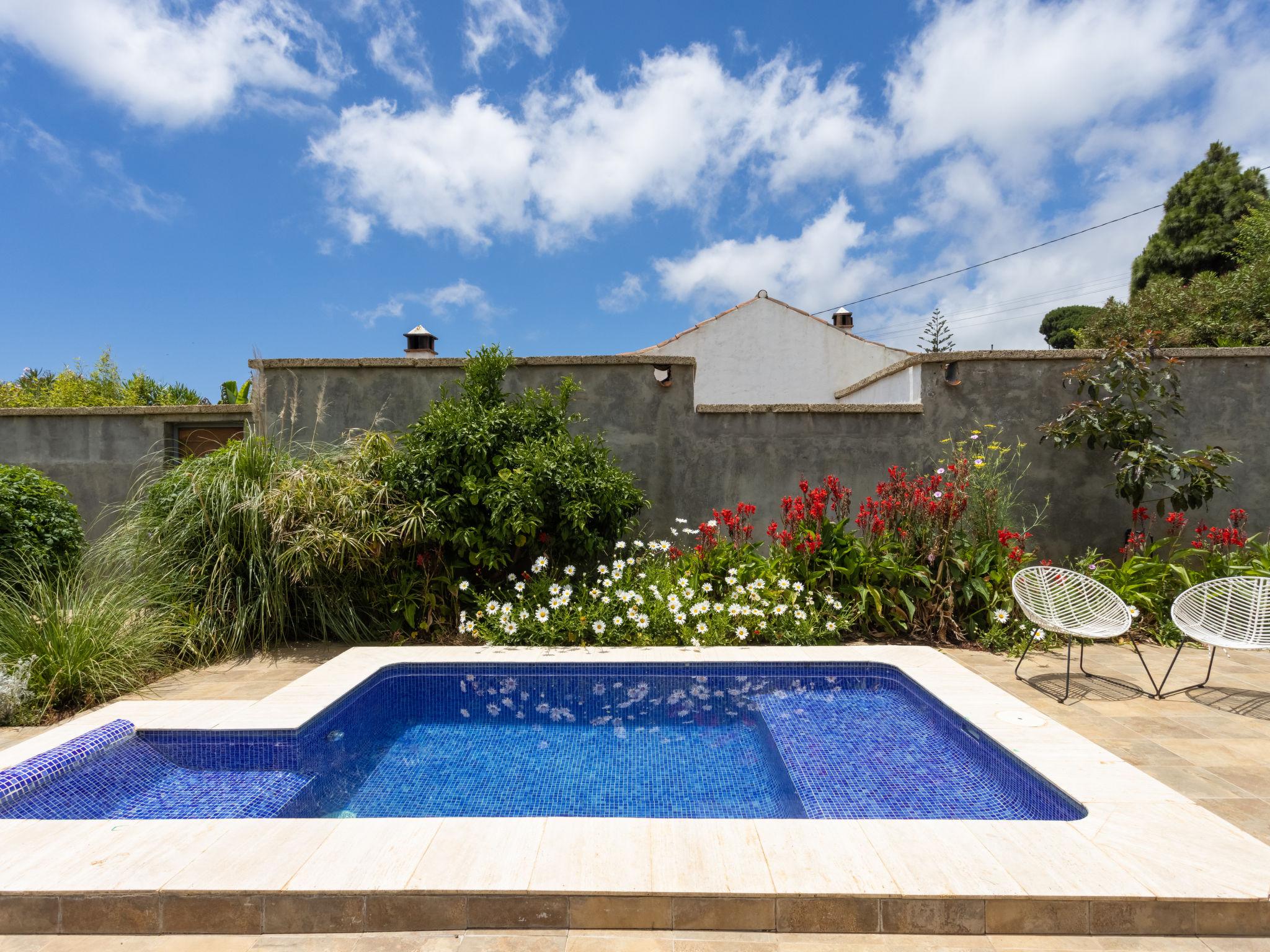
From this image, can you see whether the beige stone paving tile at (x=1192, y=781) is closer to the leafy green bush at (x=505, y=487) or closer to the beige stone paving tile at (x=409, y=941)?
the beige stone paving tile at (x=409, y=941)

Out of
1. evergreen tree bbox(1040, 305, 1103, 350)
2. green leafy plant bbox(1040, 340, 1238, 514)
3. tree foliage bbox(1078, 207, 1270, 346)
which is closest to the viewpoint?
green leafy plant bbox(1040, 340, 1238, 514)

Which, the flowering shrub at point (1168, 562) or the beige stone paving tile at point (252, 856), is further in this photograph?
the flowering shrub at point (1168, 562)

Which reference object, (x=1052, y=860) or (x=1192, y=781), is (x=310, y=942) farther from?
(x=1192, y=781)

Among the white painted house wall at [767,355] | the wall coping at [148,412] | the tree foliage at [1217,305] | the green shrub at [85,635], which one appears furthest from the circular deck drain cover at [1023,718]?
the tree foliage at [1217,305]

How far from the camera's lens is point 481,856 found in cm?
203

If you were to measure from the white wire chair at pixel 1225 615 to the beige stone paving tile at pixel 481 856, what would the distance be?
392cm

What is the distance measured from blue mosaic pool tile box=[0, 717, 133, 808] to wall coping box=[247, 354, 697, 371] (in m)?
3.66

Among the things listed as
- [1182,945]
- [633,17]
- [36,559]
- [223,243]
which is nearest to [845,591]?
[1182,945]

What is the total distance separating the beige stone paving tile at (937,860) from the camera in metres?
1.87

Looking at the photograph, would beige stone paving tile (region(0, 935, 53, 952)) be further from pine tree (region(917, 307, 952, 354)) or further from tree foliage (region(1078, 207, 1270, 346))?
pine tree (region(917, 307, 952, 354))

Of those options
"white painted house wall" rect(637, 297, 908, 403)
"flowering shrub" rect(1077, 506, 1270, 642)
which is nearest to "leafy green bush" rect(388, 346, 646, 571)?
"flowering shrub" rect(1077, 506, 1270, 642)

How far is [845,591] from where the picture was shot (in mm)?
5055

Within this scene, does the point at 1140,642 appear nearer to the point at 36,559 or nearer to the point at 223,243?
the point at 36,559

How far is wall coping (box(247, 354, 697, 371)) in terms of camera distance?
233 inches
